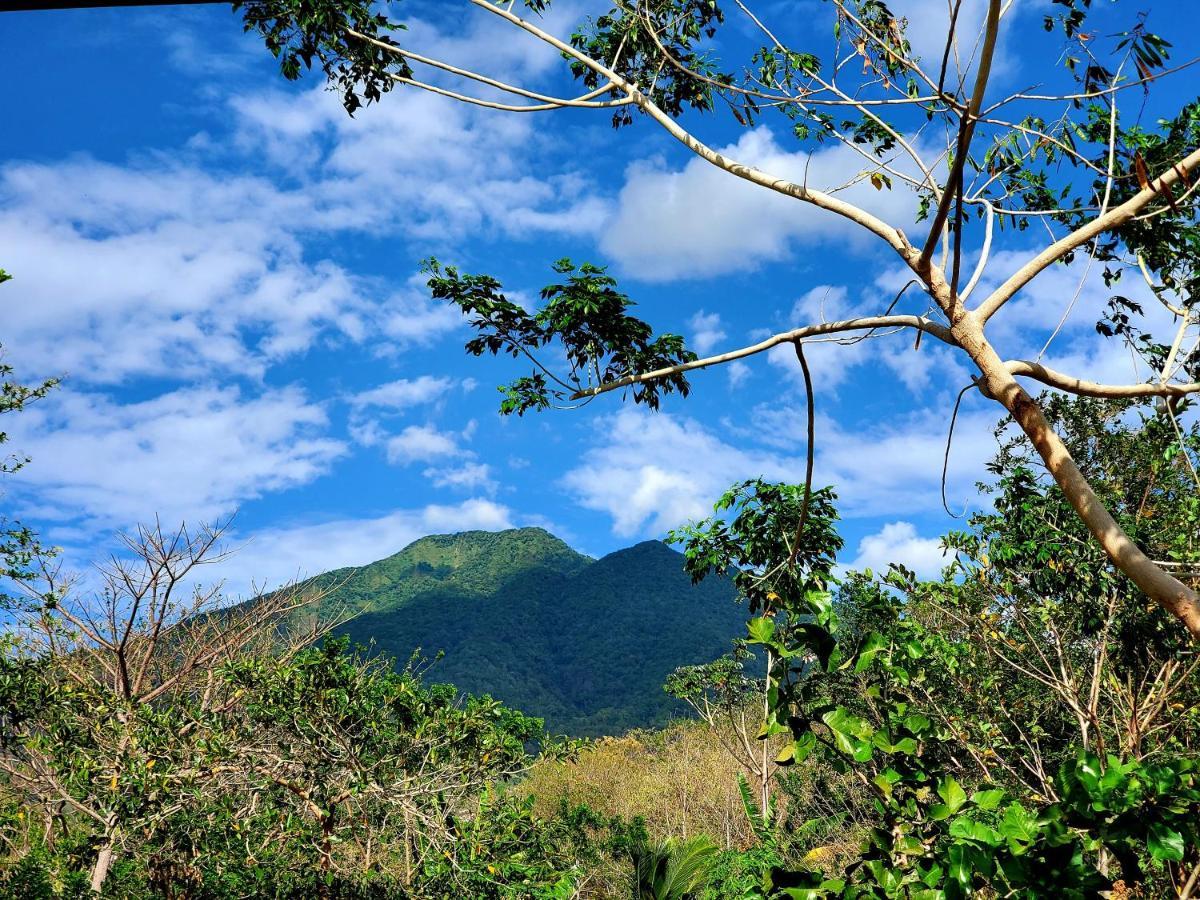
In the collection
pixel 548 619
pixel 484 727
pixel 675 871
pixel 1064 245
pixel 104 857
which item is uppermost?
pixel 548 619

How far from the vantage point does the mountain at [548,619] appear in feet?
203

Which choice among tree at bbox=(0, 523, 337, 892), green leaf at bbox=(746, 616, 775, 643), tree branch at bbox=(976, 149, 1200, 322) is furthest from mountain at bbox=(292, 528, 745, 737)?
green leaf at bbox=(746, 616, 775, 643)

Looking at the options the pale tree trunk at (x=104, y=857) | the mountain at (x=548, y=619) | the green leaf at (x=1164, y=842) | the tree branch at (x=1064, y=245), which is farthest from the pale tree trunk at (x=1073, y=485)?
the mountain at (x=548, y=619)

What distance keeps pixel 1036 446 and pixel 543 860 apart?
634cm

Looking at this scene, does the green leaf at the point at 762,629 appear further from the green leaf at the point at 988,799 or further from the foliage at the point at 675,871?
the foliage at the point at 675,871

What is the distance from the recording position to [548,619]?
244ft

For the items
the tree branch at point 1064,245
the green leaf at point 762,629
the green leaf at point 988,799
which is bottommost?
the green leaf at point 988,799

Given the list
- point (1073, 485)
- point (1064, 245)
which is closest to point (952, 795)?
point (1073, 485)

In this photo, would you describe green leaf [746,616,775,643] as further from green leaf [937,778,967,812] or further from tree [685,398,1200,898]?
green leaf [937,778,967,812]

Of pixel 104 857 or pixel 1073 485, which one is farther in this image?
pixel 104 857

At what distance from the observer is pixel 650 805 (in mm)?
19438

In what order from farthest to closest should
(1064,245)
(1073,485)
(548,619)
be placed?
1. (548,619)
2. (1064,245)
3. (1073,485)

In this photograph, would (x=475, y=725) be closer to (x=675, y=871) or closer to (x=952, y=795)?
(x=675, y=871)

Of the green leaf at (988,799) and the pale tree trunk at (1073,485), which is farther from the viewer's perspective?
the pale tree trunk at (1073,485)
